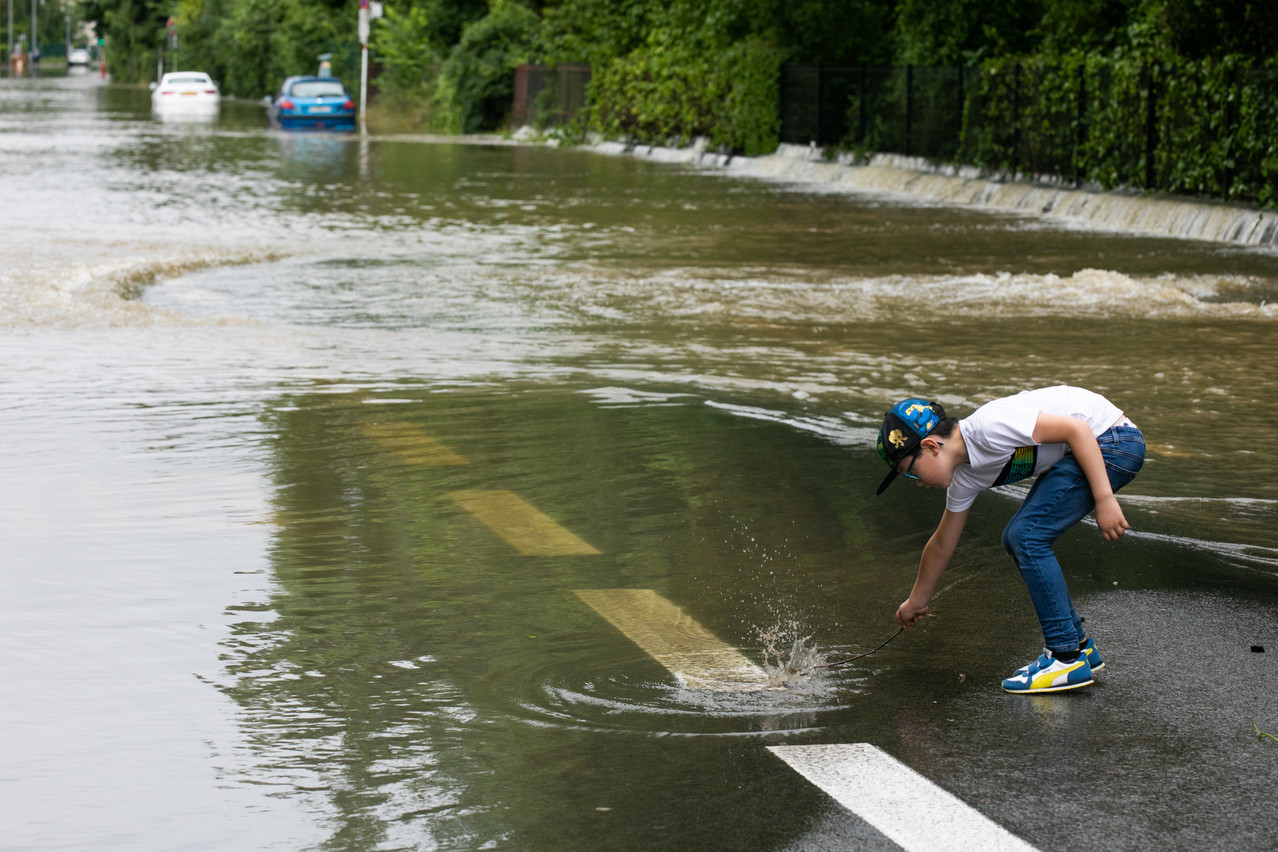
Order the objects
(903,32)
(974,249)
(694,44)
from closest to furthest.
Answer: (974,249) → (903,32) → (694,44)

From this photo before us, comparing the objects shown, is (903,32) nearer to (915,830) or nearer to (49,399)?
(49,399)

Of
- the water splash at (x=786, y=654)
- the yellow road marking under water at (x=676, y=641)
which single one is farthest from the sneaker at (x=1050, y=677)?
the yellow road marking under water at (x=676, y=641)

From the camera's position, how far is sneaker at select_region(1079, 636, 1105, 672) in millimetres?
4762

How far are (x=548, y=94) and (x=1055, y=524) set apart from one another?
42450 millimetres

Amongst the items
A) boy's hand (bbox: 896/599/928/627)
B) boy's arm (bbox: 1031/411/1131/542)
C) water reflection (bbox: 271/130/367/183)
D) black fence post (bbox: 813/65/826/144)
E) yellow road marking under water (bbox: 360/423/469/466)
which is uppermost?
black fence post (bbox: 813/65/826/144)

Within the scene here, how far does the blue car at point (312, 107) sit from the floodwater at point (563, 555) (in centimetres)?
3050

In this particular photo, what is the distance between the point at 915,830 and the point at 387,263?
1279cm

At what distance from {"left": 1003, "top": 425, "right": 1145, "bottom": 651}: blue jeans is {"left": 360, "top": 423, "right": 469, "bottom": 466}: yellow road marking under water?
3.45 m

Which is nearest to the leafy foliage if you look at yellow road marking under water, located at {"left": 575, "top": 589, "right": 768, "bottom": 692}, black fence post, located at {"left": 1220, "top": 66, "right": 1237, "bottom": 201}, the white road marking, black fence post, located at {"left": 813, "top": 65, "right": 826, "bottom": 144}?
black fence post, located at {"left": 813, "top": 65, "right": 826, "bottom": 144}

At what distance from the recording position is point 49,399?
912 centimetres

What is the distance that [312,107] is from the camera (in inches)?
1759

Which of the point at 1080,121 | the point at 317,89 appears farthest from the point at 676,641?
the point at 317,89

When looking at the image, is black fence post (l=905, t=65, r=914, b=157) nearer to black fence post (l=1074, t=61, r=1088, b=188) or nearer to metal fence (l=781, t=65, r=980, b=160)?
metal fence (l=781, t=65, r=980, b=160)

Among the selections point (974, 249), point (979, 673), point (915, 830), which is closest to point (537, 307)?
point (974, 249)
